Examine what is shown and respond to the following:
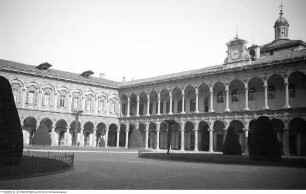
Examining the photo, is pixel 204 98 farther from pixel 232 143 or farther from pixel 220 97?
pixel 232 143

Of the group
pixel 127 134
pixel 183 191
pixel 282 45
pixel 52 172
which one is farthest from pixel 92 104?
pixel 183 191

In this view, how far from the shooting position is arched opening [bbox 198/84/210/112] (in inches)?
1453

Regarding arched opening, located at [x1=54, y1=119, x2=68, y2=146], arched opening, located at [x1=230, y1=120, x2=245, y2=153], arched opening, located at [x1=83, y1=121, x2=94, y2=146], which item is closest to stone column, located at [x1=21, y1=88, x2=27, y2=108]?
arched opening, located at [x1=54, y1=119, x2=68, y2=146]

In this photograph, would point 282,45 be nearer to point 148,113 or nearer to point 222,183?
point 148,113

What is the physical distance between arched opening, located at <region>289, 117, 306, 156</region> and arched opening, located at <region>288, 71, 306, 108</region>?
159 cm

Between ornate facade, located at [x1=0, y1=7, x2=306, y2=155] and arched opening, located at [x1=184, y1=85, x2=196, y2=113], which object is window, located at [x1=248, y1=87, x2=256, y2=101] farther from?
arched opening, located at [x1=184, y1=85, x2=196, y2=113]

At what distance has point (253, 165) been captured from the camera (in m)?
17.4

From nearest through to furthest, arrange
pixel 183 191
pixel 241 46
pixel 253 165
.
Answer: pixel 183 191, pixel 253 165, pixel 241 46

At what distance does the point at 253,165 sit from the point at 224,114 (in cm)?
1600

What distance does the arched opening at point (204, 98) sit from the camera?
36.9m

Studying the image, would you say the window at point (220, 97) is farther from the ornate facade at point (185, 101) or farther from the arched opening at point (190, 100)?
the arched opening at point (190, 100)

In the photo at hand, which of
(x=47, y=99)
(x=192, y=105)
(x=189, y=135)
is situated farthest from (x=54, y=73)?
(x=189, y=135)

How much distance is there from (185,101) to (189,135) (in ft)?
14.7

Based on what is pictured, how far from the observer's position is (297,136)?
1193 inches
